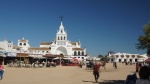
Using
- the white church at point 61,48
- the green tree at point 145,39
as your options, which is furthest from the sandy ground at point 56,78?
the white church at point 61,48

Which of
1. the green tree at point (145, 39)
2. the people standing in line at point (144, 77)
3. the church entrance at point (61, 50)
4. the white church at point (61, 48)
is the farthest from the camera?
the church entrance at point (61, 50)

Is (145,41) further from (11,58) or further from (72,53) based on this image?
(72,53)

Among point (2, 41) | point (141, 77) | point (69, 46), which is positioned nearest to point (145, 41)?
point (141, 77)

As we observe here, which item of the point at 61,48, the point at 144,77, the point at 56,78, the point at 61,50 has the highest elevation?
A: the point at 61,48

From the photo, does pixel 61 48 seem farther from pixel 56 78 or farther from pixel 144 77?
pixel 144 77

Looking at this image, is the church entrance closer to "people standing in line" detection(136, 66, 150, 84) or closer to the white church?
the white church

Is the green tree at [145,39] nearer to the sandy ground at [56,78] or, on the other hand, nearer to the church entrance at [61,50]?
the sandy ground at [56,78]

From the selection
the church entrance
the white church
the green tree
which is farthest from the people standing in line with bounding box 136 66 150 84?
the church entrance

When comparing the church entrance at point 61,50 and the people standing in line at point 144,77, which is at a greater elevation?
the church entrance at point 61,50

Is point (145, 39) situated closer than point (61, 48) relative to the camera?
Yes

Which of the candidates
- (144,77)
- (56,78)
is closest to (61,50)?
(56,78)

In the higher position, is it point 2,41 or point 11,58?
point 2,41

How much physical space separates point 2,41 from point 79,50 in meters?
42.1

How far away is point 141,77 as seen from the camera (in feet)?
16.7
